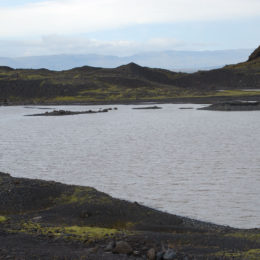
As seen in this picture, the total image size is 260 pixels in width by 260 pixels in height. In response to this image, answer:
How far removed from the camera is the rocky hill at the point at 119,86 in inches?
5778

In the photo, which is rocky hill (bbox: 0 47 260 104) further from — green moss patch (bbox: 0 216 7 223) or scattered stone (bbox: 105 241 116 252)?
scattered stone (bbox: 105 241 116 252)

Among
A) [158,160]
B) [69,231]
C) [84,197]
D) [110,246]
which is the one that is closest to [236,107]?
[158,160]

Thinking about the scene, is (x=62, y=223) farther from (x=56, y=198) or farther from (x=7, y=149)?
(x=7, y=149)

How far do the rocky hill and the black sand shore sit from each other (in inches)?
4325

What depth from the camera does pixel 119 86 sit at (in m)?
169

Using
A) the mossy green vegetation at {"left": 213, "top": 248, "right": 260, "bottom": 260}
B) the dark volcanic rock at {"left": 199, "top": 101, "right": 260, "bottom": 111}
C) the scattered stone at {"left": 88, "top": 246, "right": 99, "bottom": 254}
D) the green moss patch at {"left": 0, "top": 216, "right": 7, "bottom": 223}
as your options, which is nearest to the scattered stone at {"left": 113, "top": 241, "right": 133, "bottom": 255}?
the scattered stone at {"left": 88, "top": 246, "right": 99, "bottom": 254}

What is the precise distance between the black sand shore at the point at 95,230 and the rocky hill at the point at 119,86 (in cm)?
10986

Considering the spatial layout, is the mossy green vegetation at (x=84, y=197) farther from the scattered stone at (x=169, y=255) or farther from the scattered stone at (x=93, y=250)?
the scattered stone at (x=169, y=255)

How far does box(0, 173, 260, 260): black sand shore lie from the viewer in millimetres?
16953

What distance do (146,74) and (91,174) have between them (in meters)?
164

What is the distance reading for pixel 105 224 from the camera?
932 inches

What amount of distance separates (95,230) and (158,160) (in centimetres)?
2421

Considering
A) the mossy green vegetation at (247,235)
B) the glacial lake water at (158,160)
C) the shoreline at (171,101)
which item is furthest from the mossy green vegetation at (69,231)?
the shoreline at (171,101)

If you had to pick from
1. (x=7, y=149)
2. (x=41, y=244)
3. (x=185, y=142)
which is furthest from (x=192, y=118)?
(x=41, y=244)
